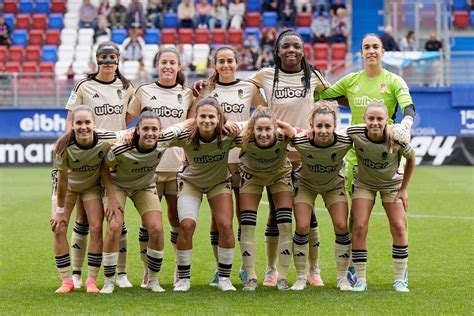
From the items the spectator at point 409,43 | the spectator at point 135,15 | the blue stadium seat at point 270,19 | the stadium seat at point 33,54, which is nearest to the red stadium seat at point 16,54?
the stadium seat at point 33,54

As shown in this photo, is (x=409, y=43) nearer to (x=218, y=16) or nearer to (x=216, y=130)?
(x=218, y=16)

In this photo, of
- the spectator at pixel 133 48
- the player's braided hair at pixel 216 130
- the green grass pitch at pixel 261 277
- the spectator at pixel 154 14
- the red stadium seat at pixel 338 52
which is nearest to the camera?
the green grass pitch at pixel 261 277

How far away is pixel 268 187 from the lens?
9453 millimetres

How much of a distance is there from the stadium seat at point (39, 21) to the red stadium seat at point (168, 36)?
3.61 m

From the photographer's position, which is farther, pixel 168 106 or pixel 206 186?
pixel 168 106

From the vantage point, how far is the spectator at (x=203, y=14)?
1147 inches

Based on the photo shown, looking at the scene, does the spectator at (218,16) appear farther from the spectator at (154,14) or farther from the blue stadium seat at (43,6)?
the blue stadium seat at (43,6)

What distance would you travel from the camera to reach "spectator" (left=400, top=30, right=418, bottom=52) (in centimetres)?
2655

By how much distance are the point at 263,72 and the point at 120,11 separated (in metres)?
20.0

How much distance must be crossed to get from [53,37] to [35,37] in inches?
19.2

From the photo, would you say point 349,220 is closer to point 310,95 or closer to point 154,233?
point 310,95

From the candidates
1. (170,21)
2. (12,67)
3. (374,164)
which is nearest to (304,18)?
(170,21)

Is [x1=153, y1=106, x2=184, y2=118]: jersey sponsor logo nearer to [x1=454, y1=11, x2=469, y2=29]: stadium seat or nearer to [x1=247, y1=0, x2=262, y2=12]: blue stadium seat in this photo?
[x1=247, y1=0, x2=262, y2=12]: blue stadium seat

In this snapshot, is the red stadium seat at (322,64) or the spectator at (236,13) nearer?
the red stadium seat at (322,64)
